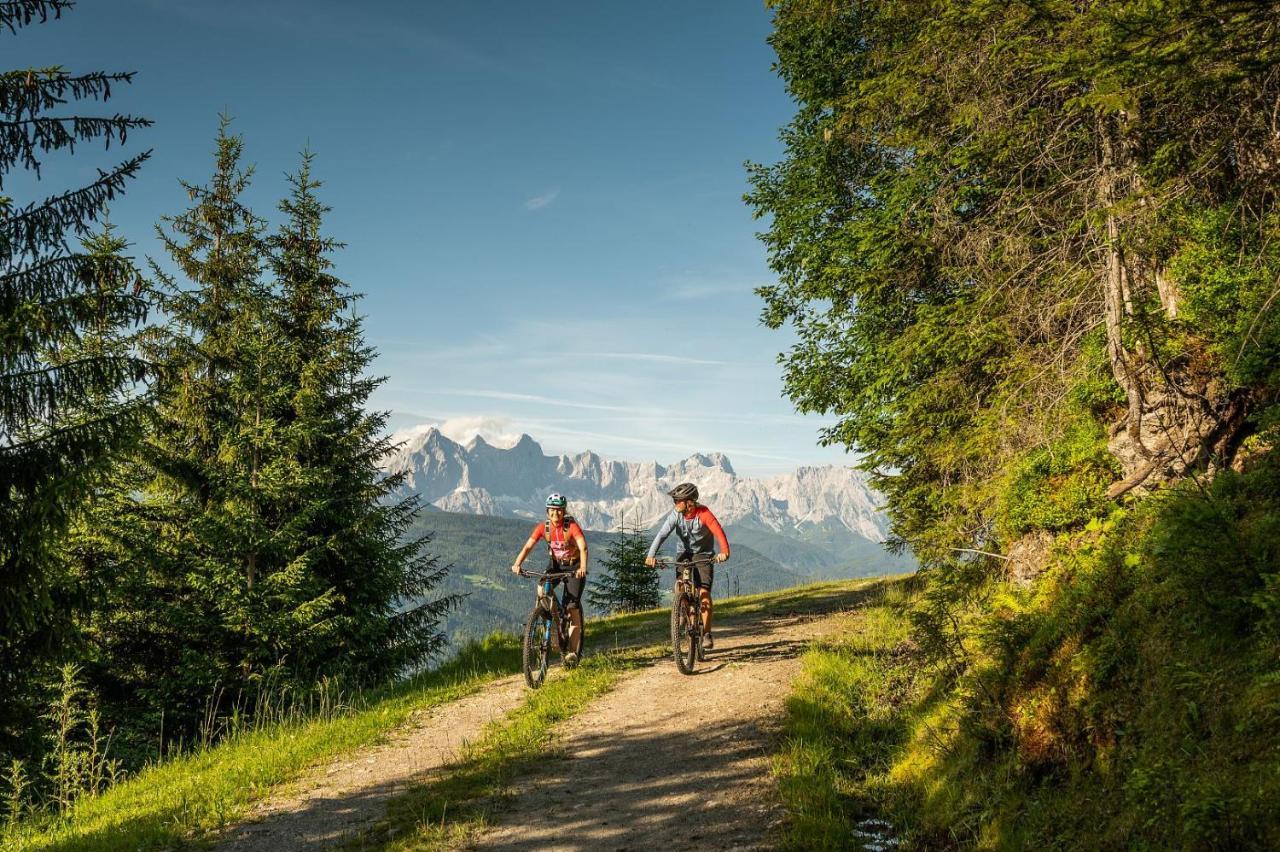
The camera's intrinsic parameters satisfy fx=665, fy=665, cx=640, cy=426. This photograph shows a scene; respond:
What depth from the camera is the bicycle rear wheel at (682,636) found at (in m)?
10.0

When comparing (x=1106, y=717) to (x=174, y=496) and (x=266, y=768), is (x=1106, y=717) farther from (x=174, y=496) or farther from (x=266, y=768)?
(x=174, y=496)

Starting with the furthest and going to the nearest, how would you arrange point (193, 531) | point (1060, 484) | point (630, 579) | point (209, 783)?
point (630, 579)
point (193, 531)
point (1060, 484)
point (209, 783)

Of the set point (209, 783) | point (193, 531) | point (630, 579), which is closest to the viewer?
point (209, 783)

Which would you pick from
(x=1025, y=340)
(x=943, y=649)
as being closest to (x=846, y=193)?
(x=1025, y=340)

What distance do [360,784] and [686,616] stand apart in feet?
16.4

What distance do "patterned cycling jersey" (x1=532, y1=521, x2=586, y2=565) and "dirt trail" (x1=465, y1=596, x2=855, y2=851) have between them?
2085 millimetres

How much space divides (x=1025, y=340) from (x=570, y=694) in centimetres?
806

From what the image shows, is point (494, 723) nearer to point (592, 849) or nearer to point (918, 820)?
point (592, 849)

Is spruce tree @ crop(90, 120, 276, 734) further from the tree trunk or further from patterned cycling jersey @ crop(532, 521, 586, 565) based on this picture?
the tree trunk

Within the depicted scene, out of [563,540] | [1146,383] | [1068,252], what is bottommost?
[563,540]

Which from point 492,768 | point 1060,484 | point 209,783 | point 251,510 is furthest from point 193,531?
point 1060,484

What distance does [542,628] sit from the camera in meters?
10.2

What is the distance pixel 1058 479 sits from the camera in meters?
7.43

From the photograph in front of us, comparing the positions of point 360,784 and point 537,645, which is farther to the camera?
point 537,645
